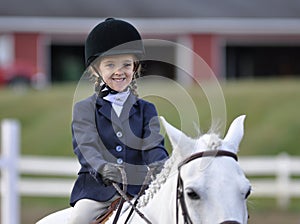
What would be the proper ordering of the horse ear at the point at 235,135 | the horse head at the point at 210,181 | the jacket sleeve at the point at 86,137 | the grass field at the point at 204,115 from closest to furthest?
the horse head at the point at 210,181 < the horse ear at the point at 235,135 < the jacket sleeve at the point at 86,137 < the grass field at the point at 204,115

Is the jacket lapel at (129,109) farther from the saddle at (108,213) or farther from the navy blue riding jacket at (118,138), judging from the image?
the saddle at (108,213)

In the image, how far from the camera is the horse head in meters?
3.93

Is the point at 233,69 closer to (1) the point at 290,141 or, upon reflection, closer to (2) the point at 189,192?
(1) the point at 290,141

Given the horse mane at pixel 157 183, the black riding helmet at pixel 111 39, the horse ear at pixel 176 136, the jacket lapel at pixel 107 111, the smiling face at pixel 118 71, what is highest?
the black riding helmet at pixel 111 39

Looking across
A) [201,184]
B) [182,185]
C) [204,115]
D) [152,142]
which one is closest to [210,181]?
[201,184]

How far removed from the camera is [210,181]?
400cm

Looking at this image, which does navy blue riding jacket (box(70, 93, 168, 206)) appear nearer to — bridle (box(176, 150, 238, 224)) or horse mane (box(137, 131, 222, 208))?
horse mane (box(137, 131, 222, 208))

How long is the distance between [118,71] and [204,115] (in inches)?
546

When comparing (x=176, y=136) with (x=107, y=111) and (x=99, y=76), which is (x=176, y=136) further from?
(x=99, y=76)

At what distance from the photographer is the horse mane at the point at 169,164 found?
4.17m

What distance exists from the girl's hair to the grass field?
11.0 m

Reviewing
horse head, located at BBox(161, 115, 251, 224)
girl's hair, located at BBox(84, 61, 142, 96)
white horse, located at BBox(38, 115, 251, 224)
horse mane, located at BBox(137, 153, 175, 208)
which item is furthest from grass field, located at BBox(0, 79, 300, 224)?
horse head, located at BBox(161, 115, 251, 224)

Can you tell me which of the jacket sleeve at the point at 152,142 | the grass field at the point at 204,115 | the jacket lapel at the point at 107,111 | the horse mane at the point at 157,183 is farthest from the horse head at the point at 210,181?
the grass field at the point at 204,115

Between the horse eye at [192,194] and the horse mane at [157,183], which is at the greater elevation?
the horse mane at [157,183]
